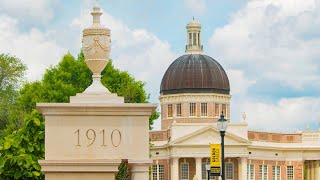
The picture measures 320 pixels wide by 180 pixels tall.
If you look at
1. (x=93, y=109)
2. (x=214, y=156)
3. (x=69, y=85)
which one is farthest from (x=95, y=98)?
(x=69, y=85)

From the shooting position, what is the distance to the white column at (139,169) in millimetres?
17734

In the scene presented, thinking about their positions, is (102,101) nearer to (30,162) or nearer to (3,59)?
(30,162)

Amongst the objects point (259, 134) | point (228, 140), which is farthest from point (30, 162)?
point (259, 134)

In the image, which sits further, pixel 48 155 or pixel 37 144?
pixel 37 144

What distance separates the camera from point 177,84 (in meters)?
134

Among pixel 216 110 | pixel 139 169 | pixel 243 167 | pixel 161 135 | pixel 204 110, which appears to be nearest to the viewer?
pixel 139 169

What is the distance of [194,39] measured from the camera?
138875mm

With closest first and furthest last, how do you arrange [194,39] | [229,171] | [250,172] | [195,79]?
[229,171]
[250,172]
[195,79]
[194,39]

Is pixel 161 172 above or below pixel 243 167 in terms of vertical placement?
below

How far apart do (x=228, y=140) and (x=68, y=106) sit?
350 ft

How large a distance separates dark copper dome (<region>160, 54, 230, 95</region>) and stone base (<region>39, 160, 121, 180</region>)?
11560 cm

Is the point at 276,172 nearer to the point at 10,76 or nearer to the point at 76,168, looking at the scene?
the point at 10,76

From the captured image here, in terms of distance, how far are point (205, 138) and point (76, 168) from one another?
10596 cm

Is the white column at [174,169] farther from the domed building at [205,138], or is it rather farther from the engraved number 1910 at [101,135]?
the engraved number 1910 at [101,135]
